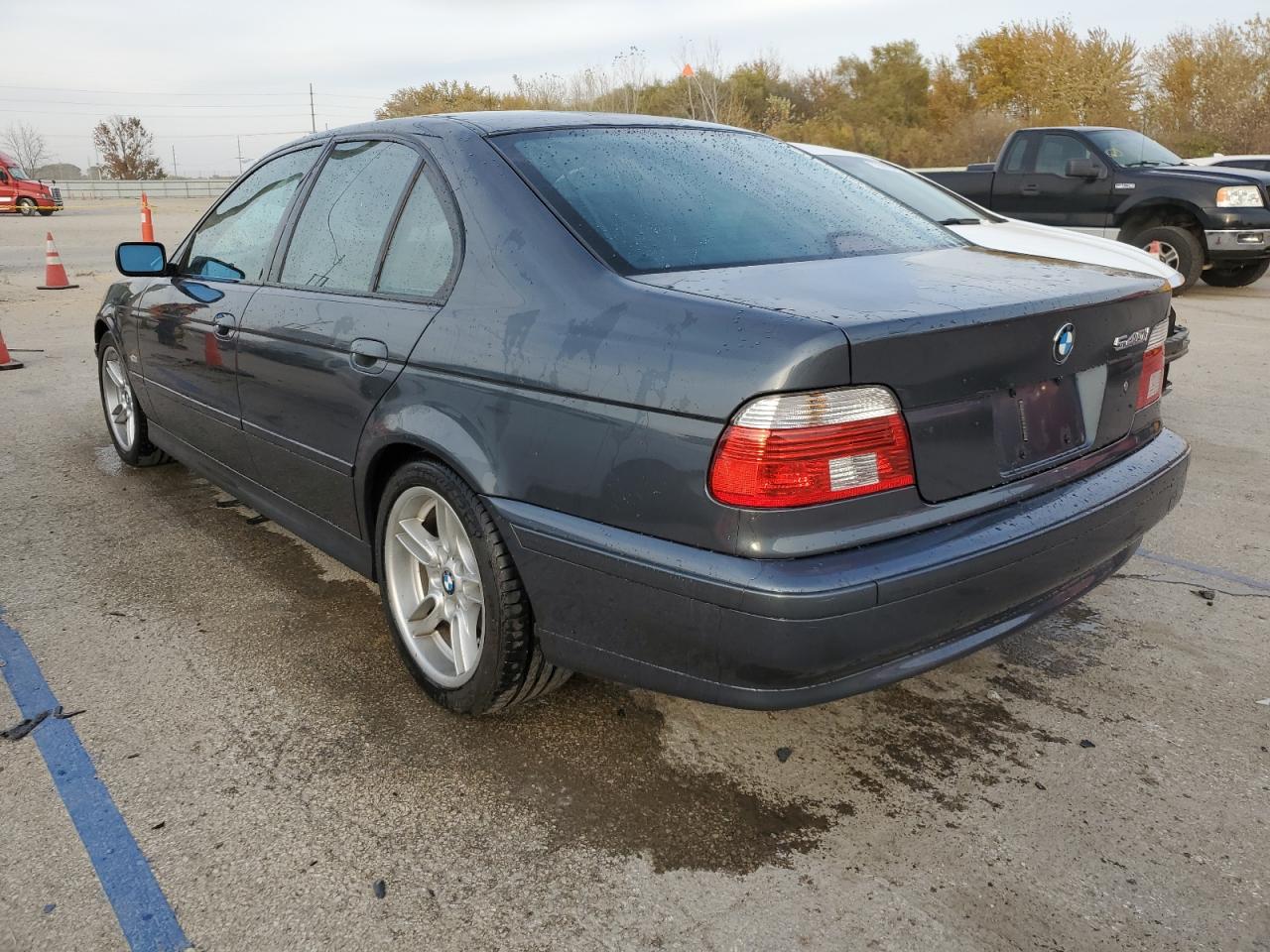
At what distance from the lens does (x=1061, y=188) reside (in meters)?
11.5

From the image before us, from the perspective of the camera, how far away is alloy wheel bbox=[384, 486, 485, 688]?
2.78 m

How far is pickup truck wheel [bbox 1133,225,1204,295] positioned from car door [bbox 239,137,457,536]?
405 inches

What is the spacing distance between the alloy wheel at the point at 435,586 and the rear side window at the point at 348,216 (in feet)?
2.26

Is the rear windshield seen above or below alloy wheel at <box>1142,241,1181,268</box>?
above

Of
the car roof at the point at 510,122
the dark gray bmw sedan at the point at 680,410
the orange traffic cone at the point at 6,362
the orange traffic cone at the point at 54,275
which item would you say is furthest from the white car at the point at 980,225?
the orange traffic cone at the point at 54,275

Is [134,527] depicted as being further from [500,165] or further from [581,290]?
[581,290]

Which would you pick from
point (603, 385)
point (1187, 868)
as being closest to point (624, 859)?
point (603, 385)

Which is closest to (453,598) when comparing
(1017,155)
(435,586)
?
(435,586)

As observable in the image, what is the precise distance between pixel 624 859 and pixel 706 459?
Answer: 904 millimetres

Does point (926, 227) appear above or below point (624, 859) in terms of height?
above

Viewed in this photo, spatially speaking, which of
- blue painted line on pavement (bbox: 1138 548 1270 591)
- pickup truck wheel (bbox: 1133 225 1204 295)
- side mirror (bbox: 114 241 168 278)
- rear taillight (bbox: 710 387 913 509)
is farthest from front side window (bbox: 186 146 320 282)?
pickup truck wheel (bbox: 1133 225 1204 295)

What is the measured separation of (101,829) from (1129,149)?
12.3 metres

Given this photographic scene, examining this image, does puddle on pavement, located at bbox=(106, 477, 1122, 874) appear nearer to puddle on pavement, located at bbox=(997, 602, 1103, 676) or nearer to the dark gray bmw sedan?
puddle on pavement, located at bbox=(997, 602, 1103, 676)

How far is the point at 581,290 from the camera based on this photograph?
92.3 inches
